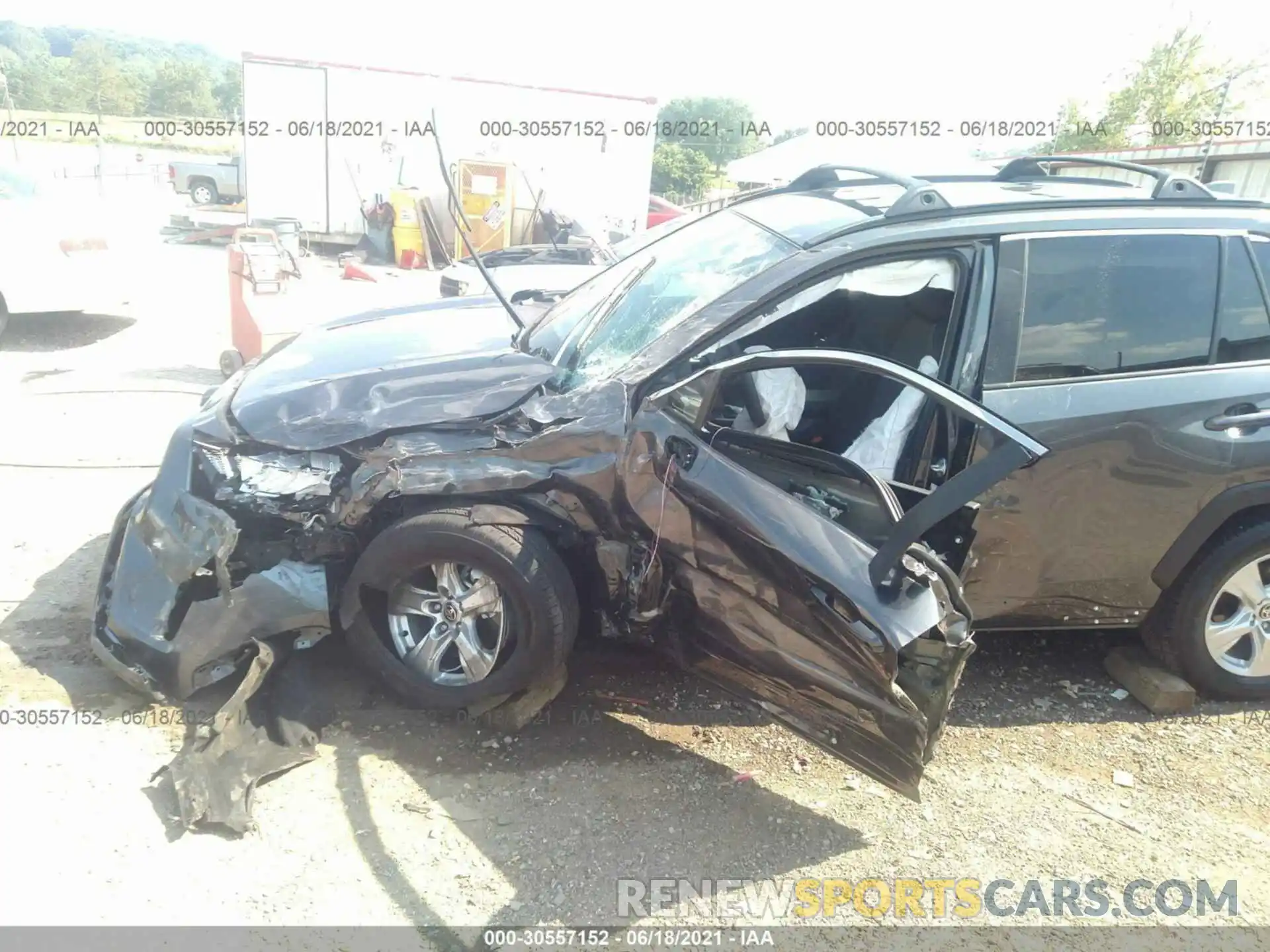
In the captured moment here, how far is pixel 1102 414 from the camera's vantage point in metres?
3.03

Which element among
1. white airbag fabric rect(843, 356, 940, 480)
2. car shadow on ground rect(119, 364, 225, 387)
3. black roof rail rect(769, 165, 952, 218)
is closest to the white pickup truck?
car shadow on ground rect(119, 364, 225, 387)

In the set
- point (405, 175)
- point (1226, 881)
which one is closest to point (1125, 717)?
point (1226, 881)

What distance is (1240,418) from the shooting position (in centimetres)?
312

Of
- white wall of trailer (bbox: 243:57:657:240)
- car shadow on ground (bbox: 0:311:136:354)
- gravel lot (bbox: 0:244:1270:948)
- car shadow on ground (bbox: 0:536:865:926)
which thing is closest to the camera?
gravel lot (bbox: 0:244:1270:948)

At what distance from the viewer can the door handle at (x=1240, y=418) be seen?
312 centimetres

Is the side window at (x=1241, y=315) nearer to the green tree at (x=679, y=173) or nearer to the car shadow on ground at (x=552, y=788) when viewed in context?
the car shadow on ground at (x=552, y=788)

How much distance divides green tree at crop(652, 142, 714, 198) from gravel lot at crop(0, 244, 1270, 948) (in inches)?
1268

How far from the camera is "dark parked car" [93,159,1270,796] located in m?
2.74

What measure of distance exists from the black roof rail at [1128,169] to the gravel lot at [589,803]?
1959mm

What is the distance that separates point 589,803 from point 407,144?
1644 centimetres

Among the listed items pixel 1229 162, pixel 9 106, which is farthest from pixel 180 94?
pixel 1229 162

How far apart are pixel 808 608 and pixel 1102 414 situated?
1324mm

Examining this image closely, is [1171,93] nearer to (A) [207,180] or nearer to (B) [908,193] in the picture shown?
(A) [207,180]

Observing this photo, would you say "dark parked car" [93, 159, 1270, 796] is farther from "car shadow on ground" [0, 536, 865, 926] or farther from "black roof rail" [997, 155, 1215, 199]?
"car shadow on ground" [0, 536, 865, 926]
